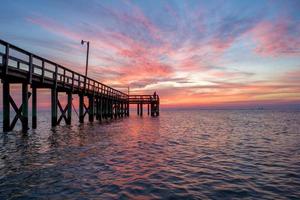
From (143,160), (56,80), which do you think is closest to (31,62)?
(56,80)

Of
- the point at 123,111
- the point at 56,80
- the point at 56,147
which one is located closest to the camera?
the point at 56,147

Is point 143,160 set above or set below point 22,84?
below

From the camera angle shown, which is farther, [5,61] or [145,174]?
[5,61]

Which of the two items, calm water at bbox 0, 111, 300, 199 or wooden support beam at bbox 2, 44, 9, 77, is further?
wooden support beam at bbox 2, 44, 9, 77

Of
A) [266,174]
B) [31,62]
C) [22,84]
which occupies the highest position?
[31,62]

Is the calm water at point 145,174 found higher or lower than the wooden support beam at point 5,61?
lower

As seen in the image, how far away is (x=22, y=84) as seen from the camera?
53.6 feet

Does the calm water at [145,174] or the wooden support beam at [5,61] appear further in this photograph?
the wooden support beam at [5,61]

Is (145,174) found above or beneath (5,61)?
beneath

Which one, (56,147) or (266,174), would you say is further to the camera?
(56,147)

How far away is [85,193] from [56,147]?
6.70 metres

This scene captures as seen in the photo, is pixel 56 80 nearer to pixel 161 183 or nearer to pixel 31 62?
pixel 31 62

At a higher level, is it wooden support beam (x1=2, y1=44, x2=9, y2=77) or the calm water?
wooden support beam (x1=2, y1=44, x2=9, y2=77)

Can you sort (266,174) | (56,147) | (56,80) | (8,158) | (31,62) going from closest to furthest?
(266,174)
(8,158)
(56,147)
(31,62)
(56,80)
